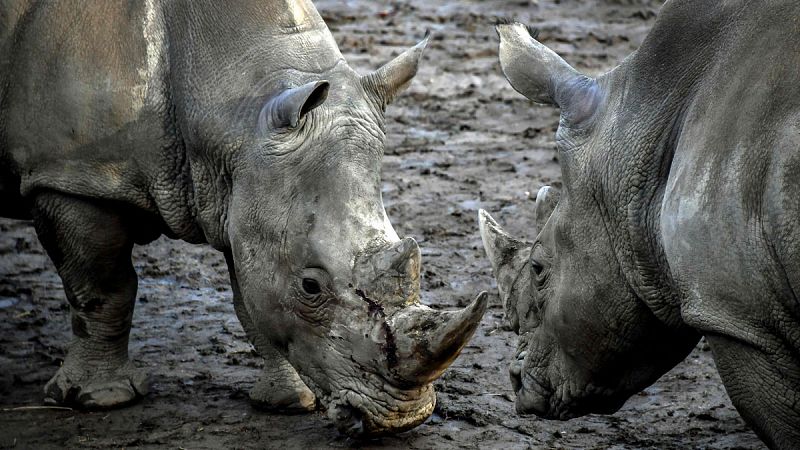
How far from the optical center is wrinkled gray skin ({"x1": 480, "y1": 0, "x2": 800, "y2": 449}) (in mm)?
3777

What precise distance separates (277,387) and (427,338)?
1268 millimetres

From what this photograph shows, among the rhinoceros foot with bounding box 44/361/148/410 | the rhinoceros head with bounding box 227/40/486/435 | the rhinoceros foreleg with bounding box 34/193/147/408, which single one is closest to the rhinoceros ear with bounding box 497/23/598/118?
the rhinoceros head with bounding box 227/40/486/435

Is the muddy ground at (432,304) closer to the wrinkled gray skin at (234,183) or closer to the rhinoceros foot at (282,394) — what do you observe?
the rhinoceros foot at (282,394)

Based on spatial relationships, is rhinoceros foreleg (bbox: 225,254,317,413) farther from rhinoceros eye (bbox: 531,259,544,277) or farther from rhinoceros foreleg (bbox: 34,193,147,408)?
rhinoceros eye (bbox: 531,259,544,277)

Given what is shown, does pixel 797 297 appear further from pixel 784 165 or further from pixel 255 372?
pixel 255 372

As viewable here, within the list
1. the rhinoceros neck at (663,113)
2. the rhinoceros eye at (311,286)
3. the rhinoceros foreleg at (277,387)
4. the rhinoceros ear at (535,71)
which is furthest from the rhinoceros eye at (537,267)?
the rhinoceros foreleg at (277,387)

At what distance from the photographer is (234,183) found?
529 cm

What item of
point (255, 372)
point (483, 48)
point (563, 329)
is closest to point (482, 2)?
point (483, 48)

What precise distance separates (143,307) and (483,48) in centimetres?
491

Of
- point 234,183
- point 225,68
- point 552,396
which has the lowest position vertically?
point 552,396

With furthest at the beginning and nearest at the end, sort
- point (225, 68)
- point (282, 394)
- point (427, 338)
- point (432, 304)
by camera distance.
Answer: point (432, 304) < point (282, 394) < point (225, 68) < point (427, 338)

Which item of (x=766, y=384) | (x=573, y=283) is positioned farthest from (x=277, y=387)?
(x=766, y=384)

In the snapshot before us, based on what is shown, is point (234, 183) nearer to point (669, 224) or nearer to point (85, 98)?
point (85, 98)

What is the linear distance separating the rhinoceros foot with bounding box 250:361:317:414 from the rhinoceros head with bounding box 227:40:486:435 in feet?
2.03
